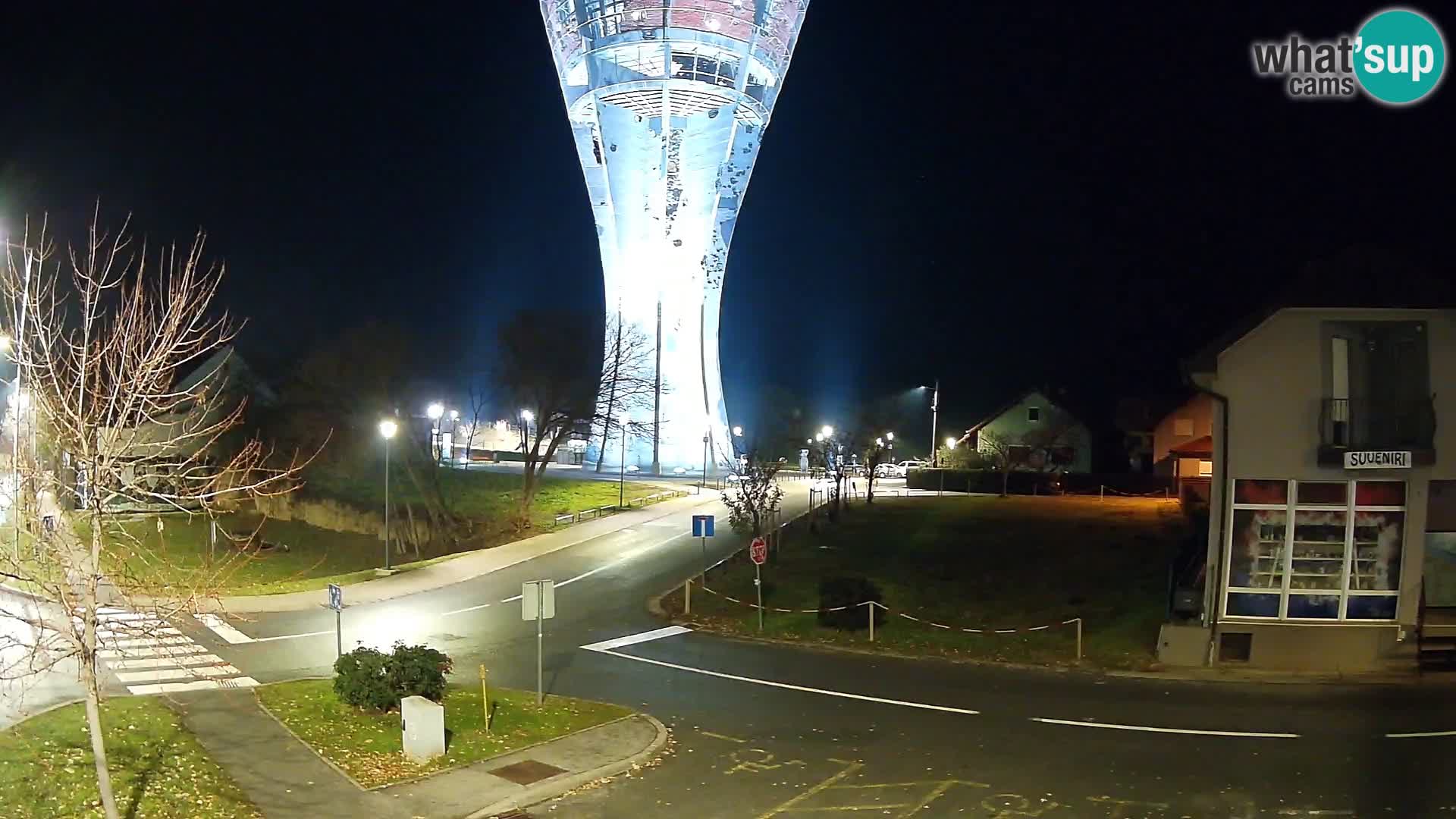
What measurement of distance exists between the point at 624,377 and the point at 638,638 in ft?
91.8

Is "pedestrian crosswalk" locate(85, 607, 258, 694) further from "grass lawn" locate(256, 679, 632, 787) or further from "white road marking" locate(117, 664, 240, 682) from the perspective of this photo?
"grass lawn" locate(256, 679, 632, 787)

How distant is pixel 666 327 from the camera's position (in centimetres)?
5978

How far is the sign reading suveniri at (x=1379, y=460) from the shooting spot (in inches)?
773

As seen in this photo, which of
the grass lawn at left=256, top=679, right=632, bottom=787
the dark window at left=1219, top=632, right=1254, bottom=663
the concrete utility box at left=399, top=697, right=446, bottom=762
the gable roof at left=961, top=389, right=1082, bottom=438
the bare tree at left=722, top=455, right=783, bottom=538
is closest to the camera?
the grass lawn at left=256, top=679, right=632, bottom=787

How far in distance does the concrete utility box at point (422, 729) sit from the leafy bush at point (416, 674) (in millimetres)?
1285

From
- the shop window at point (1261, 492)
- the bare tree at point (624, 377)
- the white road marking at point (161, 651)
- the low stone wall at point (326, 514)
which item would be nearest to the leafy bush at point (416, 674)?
the white road marking at point (161, 651)

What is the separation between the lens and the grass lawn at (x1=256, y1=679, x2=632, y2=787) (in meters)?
13.0

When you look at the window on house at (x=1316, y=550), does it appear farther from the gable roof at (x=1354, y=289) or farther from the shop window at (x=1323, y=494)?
the gable roof at (x=1354, y=289)

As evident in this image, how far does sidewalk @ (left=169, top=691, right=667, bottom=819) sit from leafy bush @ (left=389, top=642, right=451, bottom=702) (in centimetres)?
155

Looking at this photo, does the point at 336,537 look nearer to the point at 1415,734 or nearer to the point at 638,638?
the point at 638,638

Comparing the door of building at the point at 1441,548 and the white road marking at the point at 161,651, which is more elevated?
the door of building at the point at 1441,548

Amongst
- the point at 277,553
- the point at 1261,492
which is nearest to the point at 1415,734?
the point at 1261,492

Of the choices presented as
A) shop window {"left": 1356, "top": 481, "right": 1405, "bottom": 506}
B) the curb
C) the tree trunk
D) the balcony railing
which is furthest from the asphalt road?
the tree trunk

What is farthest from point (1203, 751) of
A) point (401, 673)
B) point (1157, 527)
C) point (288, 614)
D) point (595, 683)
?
point (1157, 527)
